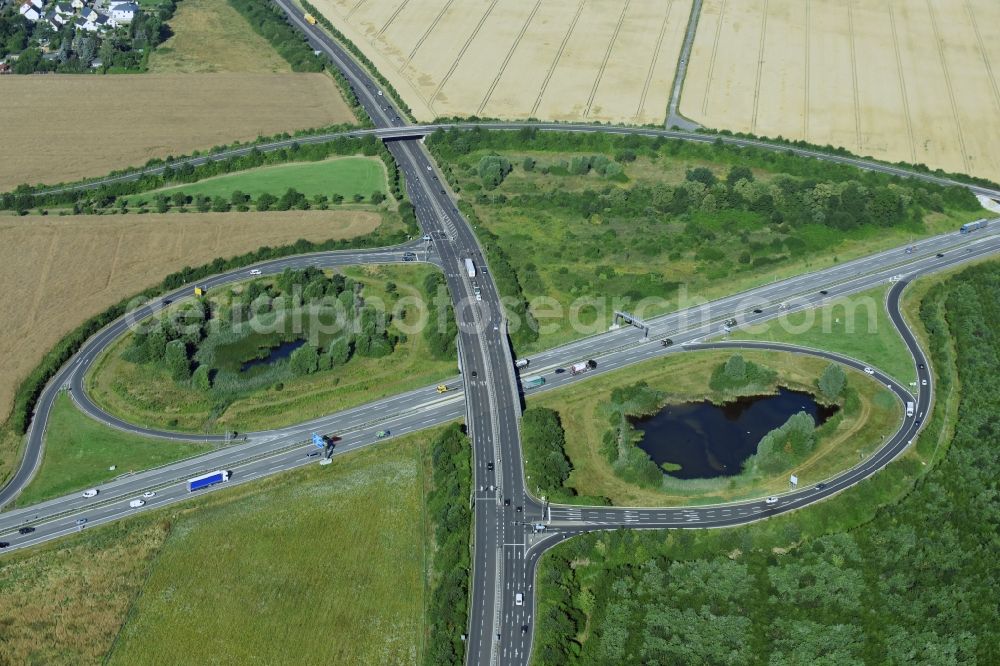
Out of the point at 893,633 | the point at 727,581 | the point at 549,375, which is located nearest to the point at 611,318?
the point at 549,375

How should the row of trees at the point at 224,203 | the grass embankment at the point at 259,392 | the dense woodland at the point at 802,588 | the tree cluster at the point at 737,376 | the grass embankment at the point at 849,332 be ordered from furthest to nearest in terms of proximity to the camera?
the row of trees at the point at 224,203 → the grass embankment at the point at 849,332 → the tree cluster at the point at 737,376 → the grass embankment at the point at 259,392 → the dense woodland at the point at 802,588

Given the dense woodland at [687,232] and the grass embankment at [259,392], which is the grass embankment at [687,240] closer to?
the dense woodland at [687,232]

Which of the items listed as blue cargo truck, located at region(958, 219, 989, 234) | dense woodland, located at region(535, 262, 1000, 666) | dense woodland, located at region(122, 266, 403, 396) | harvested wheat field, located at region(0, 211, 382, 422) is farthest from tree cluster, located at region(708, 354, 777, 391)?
harvested wheat field, located at region(0, 211, 382, 422)

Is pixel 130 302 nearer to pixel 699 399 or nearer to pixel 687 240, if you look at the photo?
pixel 699 399

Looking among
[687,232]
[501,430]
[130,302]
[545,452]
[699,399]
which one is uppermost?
[130,302]

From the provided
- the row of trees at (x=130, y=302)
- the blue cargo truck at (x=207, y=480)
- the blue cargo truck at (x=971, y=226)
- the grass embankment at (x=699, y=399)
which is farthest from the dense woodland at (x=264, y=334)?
the blue cargo truck at (x=971, y=226)

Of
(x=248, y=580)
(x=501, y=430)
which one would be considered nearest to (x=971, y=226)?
(x=501, y=430)
